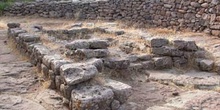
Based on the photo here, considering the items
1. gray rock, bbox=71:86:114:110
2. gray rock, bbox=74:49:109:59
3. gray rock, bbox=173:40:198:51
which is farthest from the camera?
gray rock, bbox=173:40:198:51

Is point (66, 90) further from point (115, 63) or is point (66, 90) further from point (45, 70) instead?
point (115, 63)

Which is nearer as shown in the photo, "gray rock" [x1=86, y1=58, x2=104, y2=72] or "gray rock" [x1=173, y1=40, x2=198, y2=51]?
"gray rock" [x1=86, y1=58, x2=104, y2=72]

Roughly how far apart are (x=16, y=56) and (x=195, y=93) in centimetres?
476

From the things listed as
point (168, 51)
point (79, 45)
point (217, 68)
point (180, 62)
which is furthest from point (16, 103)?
point (217, 68)

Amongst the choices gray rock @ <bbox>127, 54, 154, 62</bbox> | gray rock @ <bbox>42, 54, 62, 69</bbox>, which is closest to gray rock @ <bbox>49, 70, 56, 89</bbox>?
gray rock @ <bbox>42, 54, 62, 69</bbox>

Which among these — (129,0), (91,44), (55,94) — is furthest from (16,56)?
(129,0)

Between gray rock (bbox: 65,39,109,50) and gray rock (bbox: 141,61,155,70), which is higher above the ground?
gray rock (bbox: 65,39,109,50)

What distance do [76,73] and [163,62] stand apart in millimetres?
3181

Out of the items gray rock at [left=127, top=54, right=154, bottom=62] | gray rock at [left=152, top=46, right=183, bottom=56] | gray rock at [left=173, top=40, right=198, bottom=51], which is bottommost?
gray rock at [left=127, top=54, right=154, bottom=62]

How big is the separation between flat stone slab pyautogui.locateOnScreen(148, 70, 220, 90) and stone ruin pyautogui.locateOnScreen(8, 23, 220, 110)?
0.29 meters

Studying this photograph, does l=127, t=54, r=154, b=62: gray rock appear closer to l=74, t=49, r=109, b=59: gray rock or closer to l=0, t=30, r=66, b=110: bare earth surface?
l=74, t=49, r=109, b=59: gray rock

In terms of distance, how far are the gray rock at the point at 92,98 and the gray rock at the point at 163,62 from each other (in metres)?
3.02

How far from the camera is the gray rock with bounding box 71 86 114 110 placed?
4.87 meters

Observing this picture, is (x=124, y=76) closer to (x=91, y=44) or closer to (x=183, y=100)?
(x=91, y=44)
